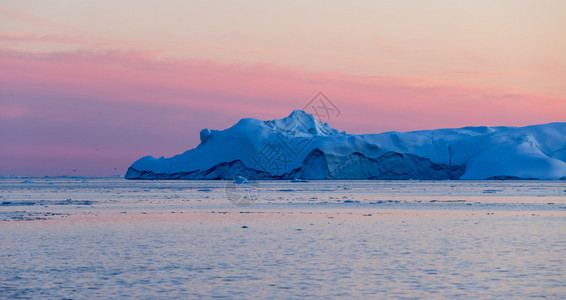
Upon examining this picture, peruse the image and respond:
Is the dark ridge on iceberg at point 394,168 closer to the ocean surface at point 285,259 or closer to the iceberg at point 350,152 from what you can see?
the iceberg at point 350,152

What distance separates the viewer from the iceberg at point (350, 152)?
7006cm

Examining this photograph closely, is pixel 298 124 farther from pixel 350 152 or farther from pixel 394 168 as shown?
pixel 394 168

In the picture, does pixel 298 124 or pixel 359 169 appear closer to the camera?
pixel 359 169

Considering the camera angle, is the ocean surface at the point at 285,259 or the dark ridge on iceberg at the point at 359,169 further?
the dark ridge on iceberg at the point at 359,169

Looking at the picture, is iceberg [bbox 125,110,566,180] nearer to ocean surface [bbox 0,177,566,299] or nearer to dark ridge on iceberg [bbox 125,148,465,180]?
dark ridge on iceberg [bbox 125,148,465,180]

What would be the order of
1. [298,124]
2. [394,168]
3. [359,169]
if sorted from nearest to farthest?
1. [359,169]
2. [394,168]
3. [298,124]

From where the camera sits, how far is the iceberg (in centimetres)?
7006

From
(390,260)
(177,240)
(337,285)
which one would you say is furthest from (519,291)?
(177,240)

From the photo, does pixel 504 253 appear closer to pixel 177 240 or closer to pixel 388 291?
pixel 388 291

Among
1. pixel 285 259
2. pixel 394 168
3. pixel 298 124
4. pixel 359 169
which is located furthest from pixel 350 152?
pixel 285 259

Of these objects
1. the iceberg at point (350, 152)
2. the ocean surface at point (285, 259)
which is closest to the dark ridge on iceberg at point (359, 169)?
the iceberg at point (350, 152)

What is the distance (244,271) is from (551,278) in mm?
3447

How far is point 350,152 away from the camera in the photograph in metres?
70.6

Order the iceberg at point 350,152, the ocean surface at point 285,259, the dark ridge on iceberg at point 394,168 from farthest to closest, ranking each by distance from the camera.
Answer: the dark ridge on iceberg at point 394,168, the iceberg at point 350,152, the ocean surface at point 285,259
